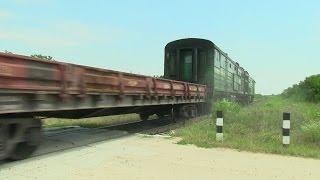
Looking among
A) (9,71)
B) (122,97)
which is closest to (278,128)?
(122,97)

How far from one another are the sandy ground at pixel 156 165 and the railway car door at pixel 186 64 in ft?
46.8

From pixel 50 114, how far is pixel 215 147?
3525 mm

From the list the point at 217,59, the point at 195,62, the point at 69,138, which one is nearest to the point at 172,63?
the point at 195,62

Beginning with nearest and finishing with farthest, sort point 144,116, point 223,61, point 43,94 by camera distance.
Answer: point 43,94 → point 144,116 → point 223,61

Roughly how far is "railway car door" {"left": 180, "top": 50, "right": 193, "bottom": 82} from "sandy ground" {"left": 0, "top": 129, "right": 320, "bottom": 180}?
46.8ft

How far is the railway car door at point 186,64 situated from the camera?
25.4 meters

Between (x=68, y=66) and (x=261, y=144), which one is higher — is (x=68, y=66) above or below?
above

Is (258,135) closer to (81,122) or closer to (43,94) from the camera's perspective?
(43,94)

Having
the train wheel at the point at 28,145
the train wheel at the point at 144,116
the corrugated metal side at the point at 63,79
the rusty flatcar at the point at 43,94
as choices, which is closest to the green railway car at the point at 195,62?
the train wheel at the point at 144,116

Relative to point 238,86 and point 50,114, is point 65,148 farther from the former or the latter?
point 238,86

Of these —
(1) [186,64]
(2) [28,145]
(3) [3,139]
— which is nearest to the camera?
(3) [3,139]

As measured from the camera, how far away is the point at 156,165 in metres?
8.88

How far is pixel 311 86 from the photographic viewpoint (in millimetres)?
48469

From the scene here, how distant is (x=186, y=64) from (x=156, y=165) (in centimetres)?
1684
